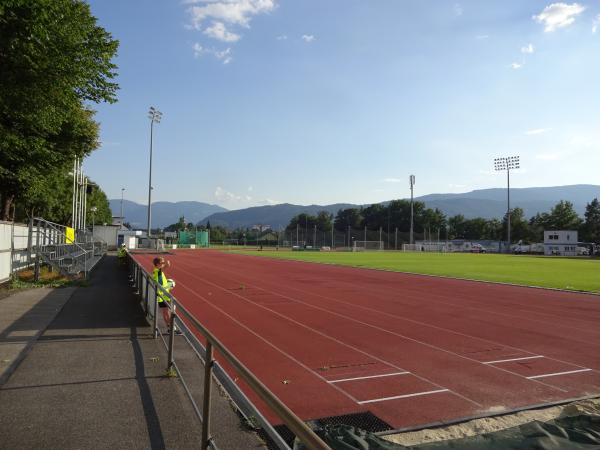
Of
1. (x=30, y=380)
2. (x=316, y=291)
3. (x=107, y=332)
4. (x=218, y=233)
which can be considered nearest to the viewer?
(x=30, y=380)

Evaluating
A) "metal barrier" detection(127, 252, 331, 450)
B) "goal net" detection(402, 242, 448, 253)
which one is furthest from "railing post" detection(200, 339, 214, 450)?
"goal net" detection(402, 242, 448, 253)

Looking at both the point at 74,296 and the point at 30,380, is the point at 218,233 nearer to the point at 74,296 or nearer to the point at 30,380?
the point at 74,296

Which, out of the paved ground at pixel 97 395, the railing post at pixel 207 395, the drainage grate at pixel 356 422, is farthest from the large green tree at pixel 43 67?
the drainage grate at pixel 356 422

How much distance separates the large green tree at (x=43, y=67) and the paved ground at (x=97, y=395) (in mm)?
6861

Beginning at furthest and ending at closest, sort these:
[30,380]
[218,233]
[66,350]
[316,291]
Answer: [218,233] < [316,291] < [66,350] < [30,380]

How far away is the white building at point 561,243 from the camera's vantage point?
3233 inches

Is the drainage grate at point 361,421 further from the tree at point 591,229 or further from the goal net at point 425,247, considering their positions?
the tree at point 591,229

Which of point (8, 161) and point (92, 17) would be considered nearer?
point (92, 17)

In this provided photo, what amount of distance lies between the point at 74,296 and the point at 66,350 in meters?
7.61

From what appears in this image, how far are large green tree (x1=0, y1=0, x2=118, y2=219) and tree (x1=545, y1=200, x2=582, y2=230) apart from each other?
11151 cm

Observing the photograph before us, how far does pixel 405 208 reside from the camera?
145 metres

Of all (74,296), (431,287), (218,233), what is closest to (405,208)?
(218,233)

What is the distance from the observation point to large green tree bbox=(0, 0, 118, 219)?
11.6 metres

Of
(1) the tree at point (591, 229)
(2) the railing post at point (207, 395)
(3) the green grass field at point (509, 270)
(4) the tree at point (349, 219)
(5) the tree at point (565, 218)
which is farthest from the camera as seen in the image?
(4) the tree at point (349, 219)
